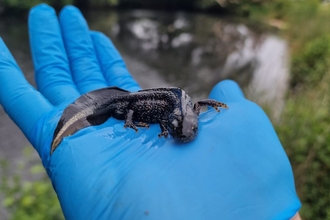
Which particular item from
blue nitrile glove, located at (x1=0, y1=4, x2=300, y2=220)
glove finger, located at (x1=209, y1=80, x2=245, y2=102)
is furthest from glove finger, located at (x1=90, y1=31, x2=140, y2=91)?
glove finger, located at (x1=209, y1=80, x2=245, y2=102)

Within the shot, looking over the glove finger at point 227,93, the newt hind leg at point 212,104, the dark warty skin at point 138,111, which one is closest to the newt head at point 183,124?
the dark warty skin at point 138,111

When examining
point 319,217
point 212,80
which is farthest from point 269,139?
point 212,80

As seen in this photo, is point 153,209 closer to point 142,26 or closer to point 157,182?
point 157,182

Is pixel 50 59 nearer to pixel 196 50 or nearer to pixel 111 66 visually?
pixel 111 66

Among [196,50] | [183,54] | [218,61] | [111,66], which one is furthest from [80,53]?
[196,50]

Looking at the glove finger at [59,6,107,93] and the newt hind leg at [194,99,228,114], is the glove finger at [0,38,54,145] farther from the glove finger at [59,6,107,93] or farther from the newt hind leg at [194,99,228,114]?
the newt hind leg at [194,99,228,114]
